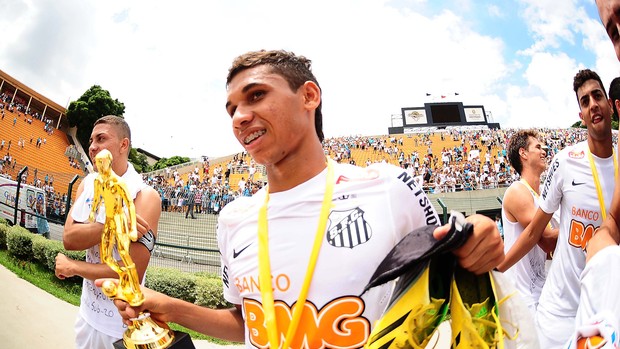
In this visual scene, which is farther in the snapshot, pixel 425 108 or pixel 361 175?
pixel 425 108

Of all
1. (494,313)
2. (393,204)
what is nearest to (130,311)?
(393,204)

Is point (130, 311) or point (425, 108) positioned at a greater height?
point (425, 108)

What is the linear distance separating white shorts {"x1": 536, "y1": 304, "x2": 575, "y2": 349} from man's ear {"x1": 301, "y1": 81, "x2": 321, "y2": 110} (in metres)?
2.17

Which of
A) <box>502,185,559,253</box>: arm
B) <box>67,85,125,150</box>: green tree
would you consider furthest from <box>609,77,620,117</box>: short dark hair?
<box>67,85,125,150</box>: green tree

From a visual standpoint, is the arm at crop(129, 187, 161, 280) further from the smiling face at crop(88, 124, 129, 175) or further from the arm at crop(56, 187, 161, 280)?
the smiling face at crop(88, 124, 129, 175)

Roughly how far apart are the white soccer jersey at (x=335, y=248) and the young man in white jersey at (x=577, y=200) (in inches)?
71.4

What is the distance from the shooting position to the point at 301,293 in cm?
129

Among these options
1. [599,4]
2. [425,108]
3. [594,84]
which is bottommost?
[599,4]

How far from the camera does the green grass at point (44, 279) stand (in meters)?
7.47

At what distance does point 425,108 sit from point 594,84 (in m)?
56.3

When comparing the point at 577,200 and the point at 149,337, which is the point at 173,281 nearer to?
the point at 149,337

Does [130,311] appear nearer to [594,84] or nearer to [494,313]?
[494,313]

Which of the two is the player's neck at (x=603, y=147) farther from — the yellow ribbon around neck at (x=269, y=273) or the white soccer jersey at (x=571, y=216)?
the yellow ribbon around neck at (x=269, y=273)

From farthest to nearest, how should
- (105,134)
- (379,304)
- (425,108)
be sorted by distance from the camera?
(425,108), (105,134), (379,304)
